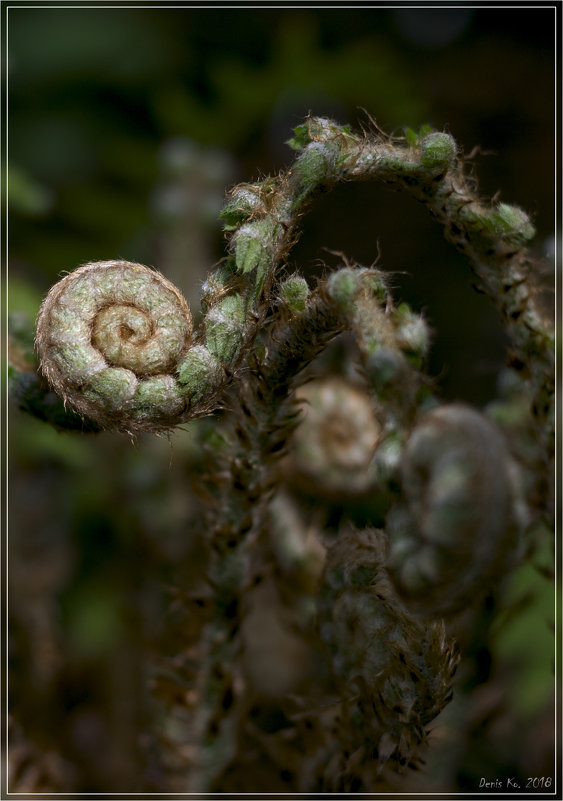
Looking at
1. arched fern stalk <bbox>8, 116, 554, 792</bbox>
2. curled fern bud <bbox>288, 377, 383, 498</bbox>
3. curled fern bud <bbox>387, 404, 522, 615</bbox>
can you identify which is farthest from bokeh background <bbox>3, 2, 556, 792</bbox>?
curled fern bud <bbox>387, 404, 522, 615</bbox>

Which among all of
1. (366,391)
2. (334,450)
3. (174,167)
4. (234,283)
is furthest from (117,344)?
(174,167)

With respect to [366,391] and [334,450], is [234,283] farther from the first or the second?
[334,450]

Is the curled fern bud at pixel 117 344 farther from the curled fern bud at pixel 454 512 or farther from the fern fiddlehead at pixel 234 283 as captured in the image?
the curled fern bud at pixel 454 512

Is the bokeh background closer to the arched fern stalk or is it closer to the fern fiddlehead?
the arched fern stalk

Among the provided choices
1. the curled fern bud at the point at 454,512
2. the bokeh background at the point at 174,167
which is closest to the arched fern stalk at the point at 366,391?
the curled fern bud at the point at 454,512

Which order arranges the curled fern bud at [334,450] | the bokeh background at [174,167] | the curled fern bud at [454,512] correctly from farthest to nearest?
1. the bokeh background at [174,167]
2. the curled fern bud at [334,450]
3. the curled fern bud at [454,512]
